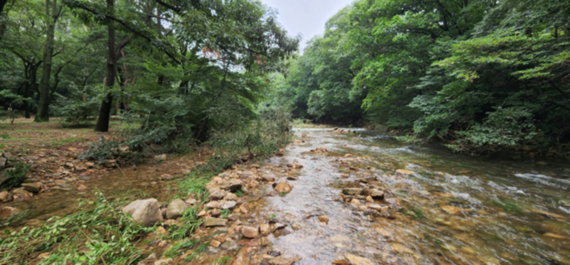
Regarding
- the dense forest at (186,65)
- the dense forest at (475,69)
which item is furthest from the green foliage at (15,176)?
the dense forest at (475,69)

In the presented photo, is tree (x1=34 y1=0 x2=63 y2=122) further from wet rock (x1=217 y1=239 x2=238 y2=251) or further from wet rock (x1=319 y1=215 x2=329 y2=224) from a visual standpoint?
wet rock (x1=319 y1=215 x2=329 y2=224)

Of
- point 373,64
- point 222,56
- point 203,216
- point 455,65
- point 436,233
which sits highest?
point 373,64

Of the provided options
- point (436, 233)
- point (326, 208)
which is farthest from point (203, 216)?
point (436, 233)

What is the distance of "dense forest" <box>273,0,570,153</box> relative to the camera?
16.0 ft

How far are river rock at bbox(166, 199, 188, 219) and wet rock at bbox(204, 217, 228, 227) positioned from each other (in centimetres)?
34

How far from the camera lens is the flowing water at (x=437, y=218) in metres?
1.85

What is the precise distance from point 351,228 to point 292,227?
0.71 meters

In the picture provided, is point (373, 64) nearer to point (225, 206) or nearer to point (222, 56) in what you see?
point (222, 56)

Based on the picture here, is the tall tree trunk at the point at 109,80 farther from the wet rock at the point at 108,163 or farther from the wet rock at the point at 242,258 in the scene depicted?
the wet rock at the point at 242,258

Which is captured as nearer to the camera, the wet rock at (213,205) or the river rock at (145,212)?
the river rock at (145,212)

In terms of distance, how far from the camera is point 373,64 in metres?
10.9

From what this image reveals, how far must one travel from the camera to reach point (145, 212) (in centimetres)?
201

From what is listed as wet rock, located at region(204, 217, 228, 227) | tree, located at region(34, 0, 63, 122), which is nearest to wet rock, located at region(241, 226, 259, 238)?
wet rock, located at region(204, 217, 228, 227)

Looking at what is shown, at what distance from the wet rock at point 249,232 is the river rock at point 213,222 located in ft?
0.93
